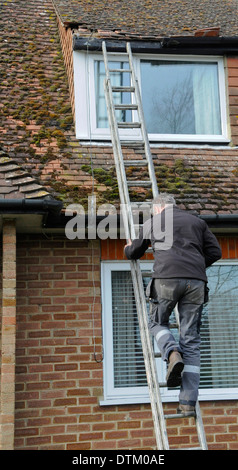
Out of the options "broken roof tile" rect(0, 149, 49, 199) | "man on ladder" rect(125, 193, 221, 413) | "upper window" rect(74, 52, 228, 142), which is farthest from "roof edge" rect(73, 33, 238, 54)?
"man on ladder" rect(125, 193, 221, 413)

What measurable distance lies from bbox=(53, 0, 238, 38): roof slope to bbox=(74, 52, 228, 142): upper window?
17.1 inches

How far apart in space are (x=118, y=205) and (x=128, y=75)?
8.40 feet

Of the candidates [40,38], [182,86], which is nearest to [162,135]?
[182,86]

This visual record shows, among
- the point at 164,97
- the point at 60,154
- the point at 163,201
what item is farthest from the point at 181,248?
the point at 164,97

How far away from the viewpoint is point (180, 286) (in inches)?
184

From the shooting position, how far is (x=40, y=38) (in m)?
9.56

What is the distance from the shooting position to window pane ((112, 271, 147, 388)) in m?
6.69

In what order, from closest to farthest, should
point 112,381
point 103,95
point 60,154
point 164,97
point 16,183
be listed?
point 16,183, point 112,381, point 60,154, point 103,95, point 164,97

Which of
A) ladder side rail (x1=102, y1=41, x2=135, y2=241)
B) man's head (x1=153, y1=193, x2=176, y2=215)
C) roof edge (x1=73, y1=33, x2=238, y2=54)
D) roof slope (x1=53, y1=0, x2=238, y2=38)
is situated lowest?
man's head (x1=153, y1=193, x2=176, y2=215)

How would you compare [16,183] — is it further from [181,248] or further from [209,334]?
[209,334]

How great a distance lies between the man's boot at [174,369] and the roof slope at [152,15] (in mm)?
5129

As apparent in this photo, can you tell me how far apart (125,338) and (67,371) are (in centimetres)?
76

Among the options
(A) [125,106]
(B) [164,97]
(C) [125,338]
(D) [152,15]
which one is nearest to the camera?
(A) [125,106]

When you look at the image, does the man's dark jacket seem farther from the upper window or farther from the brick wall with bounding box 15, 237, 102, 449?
the upper window
